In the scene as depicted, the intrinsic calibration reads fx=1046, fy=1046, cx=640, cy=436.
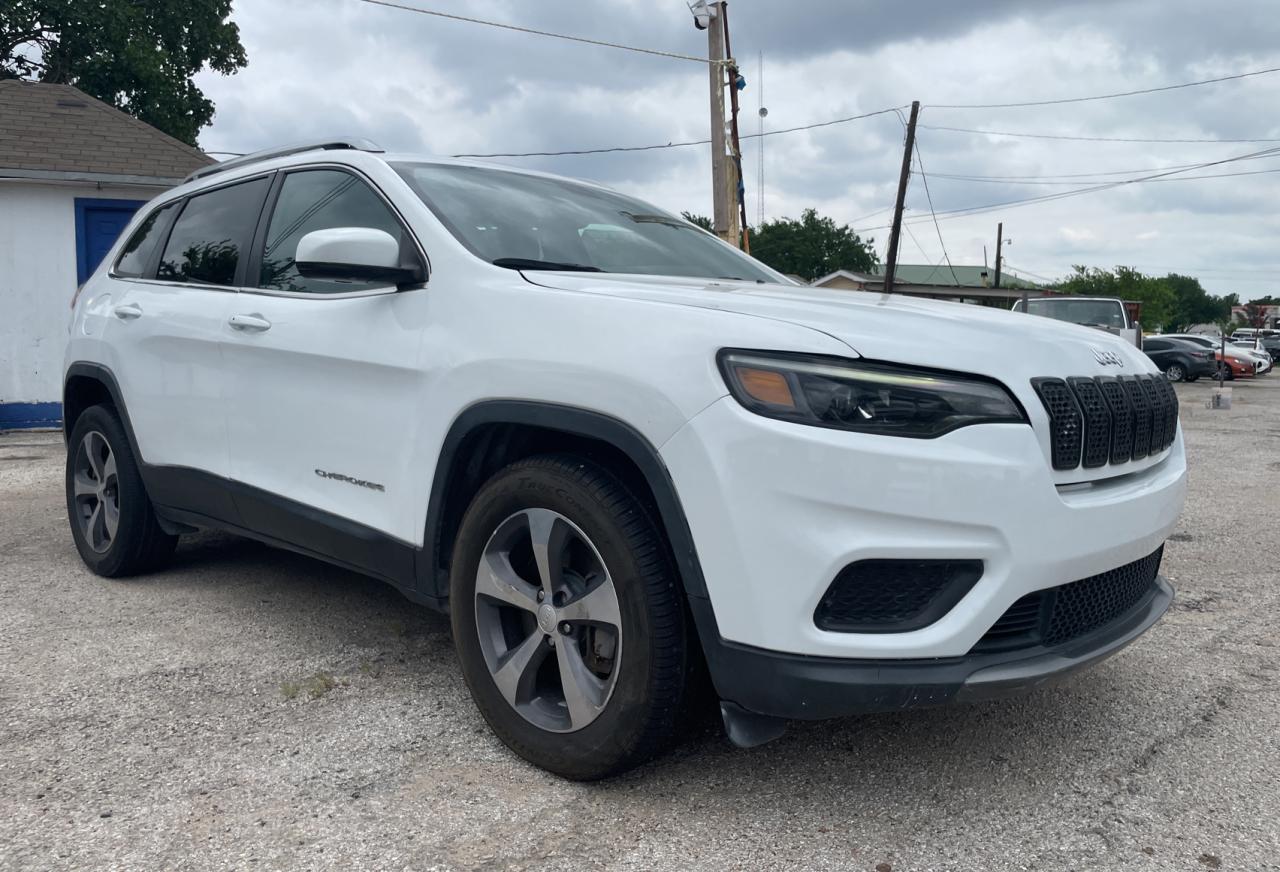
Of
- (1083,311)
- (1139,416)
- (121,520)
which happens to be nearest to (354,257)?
(1139,416)

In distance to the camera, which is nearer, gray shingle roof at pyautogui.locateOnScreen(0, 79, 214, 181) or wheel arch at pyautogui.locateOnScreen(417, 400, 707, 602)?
wheel arch at pyautogui.locateOnScreen(417, 400, 707, 602)

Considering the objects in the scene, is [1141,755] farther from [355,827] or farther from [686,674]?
[355,827]

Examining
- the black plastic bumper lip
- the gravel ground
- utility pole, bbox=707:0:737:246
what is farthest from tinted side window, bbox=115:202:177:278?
utility pole, bbox=707:0:737:246

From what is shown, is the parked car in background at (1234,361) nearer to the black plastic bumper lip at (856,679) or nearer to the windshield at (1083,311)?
the windshield at (1083,311)

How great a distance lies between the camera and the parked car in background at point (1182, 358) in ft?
87.9

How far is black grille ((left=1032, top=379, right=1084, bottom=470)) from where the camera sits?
2336 mm

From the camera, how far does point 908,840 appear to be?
2.39 metres

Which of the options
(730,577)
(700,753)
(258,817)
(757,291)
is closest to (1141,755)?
(700,753)

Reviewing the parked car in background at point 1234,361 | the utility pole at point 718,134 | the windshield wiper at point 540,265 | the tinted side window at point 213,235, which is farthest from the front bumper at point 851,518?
the parked car in background at point 1234,361

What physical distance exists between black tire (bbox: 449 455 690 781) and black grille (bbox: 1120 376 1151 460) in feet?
4.07

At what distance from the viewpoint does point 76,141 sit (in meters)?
13.1

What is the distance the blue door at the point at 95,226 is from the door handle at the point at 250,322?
33.7 ft

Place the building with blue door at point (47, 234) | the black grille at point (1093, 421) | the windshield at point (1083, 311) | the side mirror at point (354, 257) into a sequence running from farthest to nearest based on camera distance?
the windshield at point (1083, 311)
the building with blue door at point (47, 234)
the side mirror at point (354, 257)
the black grille at point (1093, 421)

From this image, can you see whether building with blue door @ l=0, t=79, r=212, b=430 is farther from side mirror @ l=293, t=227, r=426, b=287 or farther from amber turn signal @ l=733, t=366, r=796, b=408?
amber turn signal @ l=733, t=366, r=796, b=408
